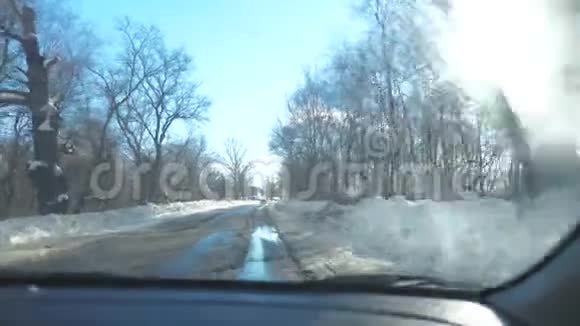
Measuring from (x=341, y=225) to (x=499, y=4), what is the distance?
215 centimetres

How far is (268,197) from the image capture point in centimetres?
489

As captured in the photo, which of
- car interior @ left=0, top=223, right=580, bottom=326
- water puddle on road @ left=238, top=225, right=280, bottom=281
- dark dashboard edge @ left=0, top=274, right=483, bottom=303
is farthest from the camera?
water puddle on road @ left=238, top=225, right=280, bottom=281

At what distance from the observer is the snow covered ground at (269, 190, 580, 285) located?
345cm

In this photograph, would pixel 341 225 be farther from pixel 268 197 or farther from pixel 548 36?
pixel 548 36

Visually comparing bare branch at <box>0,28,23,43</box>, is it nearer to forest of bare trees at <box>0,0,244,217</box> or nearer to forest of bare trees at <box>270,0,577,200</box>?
forest of bare trees at <box>0,0,244,217</box>

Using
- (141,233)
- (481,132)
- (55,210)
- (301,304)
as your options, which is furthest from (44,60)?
(481,132)

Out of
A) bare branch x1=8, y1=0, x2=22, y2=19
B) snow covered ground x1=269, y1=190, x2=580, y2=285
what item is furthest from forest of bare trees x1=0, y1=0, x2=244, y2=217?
snow covered ground x1=269, y1=190, x2=580, y2=285

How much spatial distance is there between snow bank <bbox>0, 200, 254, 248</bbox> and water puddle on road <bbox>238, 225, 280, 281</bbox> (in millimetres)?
462

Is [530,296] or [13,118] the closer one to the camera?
[530,296]

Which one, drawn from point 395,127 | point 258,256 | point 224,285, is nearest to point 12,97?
point 224,285

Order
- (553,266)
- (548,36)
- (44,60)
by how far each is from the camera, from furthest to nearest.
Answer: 1. (44,60)
2. (548,36)
3. (553,266)

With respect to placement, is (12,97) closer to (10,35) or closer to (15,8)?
(10,35)

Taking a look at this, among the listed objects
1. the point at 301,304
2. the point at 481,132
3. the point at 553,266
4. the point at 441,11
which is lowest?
the point at 301,304

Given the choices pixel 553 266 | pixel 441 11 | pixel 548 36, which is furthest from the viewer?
pixel 441 11
